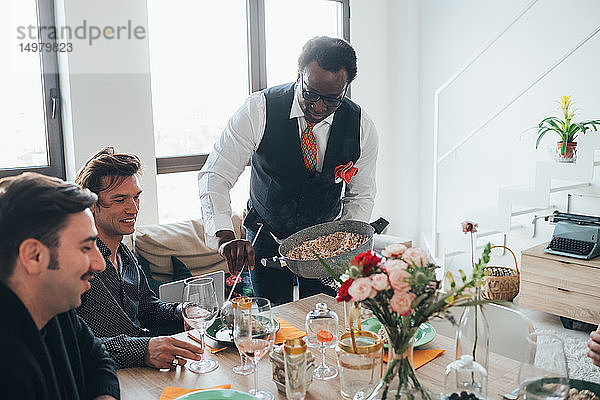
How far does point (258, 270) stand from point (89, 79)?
1.80 meters

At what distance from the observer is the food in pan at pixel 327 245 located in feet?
6.10

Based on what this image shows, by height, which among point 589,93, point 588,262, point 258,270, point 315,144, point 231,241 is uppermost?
point 589,93

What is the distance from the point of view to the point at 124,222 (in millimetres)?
1890

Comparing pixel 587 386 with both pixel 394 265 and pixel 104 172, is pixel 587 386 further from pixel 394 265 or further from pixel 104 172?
pixel 104 172

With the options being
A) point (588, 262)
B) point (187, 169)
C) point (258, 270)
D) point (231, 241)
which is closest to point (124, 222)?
point (231, 241)

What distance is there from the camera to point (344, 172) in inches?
90.0

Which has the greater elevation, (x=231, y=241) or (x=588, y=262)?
(x=231, y=241)

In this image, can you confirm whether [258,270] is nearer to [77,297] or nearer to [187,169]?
[77,297]

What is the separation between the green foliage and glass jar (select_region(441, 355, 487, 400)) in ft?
10.5

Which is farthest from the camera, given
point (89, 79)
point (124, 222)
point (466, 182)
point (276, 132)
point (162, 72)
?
point (466, 182)

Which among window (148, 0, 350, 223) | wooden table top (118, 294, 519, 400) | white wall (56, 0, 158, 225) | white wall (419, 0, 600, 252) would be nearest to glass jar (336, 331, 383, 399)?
wooden table top (118, 294, 519, 400)

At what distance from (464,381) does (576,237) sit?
2919 mm

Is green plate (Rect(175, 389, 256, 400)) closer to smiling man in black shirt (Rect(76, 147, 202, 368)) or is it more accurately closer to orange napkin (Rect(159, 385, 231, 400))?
orange napkin (Rect(159, 385, 231, 400))

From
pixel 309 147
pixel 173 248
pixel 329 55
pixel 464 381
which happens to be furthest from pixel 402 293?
pixel 173 248
